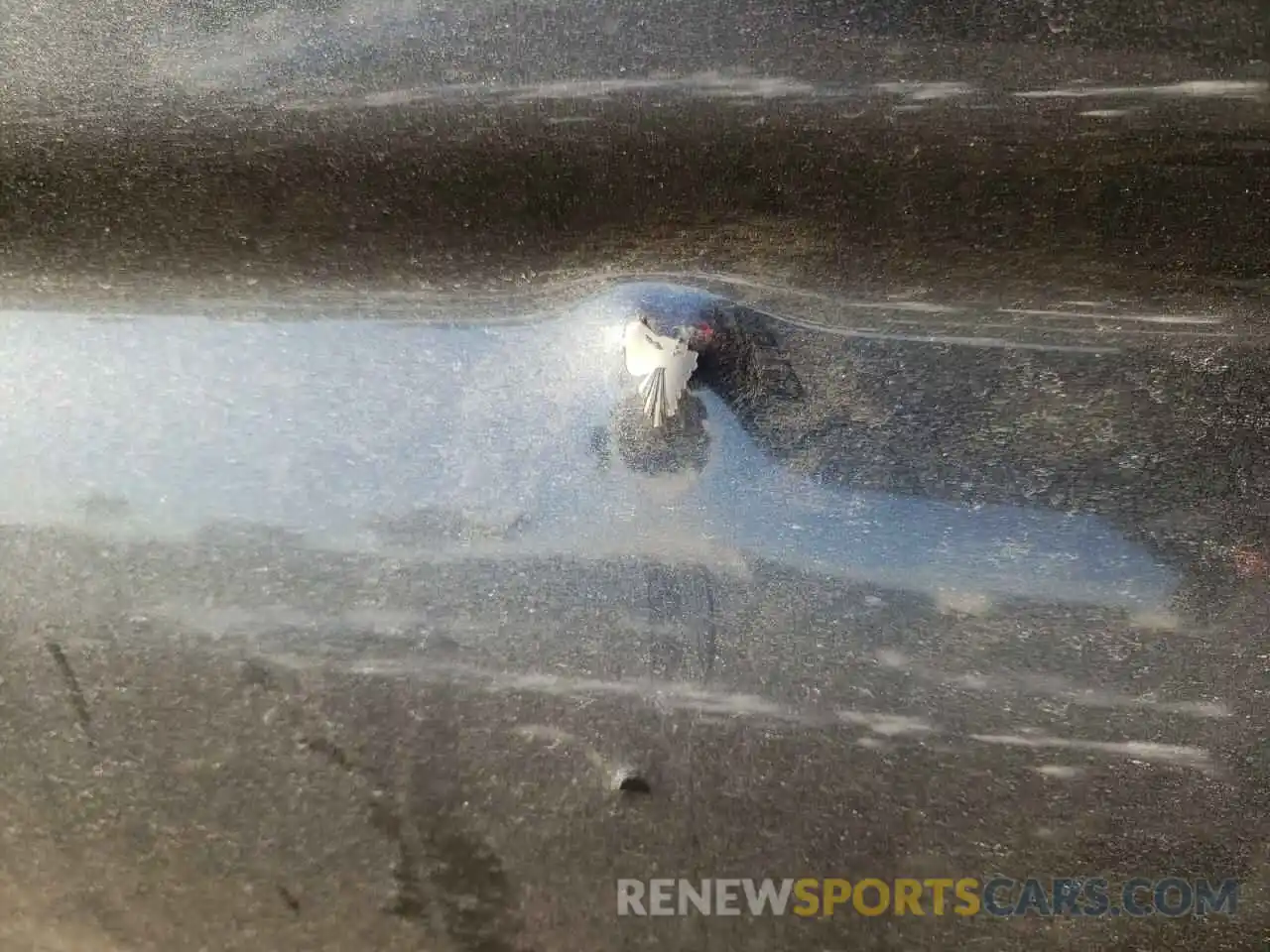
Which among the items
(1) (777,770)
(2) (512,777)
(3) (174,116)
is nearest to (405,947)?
(2) (512,777)

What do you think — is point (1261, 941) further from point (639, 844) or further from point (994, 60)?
point (994, 60)

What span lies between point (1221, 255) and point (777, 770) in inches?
20.1

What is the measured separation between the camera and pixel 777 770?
24.2 inches

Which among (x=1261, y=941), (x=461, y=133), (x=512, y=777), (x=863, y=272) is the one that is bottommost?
(x=1261, y=941)

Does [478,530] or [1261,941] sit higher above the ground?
[478,530]

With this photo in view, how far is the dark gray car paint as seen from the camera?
616 mm

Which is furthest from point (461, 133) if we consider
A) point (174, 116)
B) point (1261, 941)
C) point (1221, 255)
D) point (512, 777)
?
point (1261, 941)

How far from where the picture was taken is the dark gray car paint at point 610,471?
2.02ft

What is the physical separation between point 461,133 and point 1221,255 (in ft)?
1.91

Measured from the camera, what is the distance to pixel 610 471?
2.14ft

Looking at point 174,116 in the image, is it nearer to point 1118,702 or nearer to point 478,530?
point 478,530

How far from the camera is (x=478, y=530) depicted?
0.65m

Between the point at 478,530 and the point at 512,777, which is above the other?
the point at 478,530

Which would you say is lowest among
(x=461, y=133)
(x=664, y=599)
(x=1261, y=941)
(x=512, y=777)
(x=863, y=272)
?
(x=1261, y=941)
